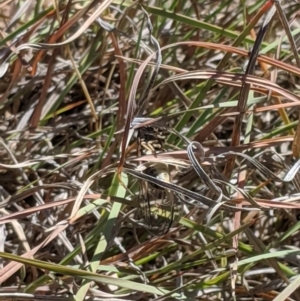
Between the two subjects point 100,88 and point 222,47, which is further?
point 100,88

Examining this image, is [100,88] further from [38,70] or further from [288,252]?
[288,252]

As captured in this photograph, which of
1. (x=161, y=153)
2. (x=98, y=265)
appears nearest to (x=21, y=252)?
(x=98, y=265)

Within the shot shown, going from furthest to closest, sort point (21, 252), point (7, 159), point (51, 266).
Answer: point (7, 159) < point (21, 252) < point (51, 266)

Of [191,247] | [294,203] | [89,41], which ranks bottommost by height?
[191,247]
